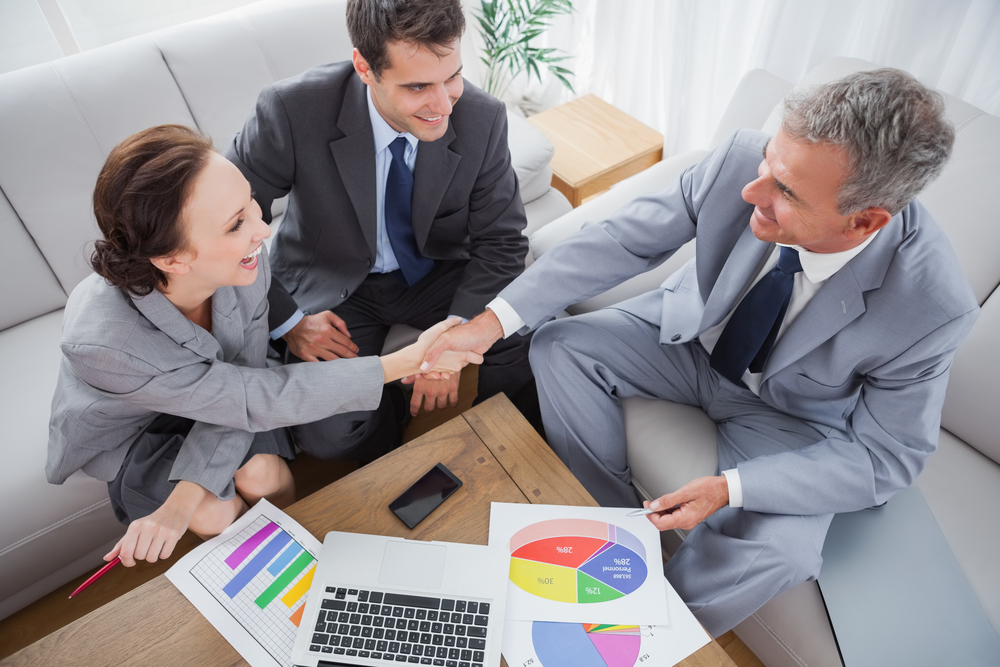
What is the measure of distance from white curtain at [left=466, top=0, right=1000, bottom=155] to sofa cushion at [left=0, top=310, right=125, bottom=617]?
7.96 feet

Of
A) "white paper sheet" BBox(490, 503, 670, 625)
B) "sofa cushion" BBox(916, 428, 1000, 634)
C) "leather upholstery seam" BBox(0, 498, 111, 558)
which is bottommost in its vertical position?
"sofa cushion" BBox(916, 428, 1000, 634)

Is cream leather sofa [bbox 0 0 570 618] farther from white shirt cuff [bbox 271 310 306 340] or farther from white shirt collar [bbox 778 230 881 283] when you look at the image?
white shirt collar [bbox 778 230 881 283]

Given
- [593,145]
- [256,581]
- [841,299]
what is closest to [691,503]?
[841,299]

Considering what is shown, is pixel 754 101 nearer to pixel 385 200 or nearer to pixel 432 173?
pixel 432 173

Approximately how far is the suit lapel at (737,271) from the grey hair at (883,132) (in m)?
0.30

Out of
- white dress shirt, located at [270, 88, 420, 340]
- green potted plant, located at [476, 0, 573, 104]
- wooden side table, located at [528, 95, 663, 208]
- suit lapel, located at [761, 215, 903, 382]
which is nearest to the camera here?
suit lapel, located at [761, 215, 903, 382]

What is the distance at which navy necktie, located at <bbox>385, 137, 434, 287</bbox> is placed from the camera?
1.62 meters

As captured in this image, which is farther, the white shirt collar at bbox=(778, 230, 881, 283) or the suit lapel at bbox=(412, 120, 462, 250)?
the suit lapel at bbox=(412, 120, 462, 250)

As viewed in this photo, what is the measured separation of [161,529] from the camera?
1189 mm

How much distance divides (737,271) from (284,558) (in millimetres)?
1127

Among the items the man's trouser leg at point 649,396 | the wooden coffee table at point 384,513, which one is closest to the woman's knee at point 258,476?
the wooden coffee table at point 384,513

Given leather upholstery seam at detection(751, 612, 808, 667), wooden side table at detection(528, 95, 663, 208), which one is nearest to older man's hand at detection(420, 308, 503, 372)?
leather upholstery seam at detection(751, 612, 808, 667)

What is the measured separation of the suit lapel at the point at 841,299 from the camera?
4.01 feet

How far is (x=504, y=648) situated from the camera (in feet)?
3.39
